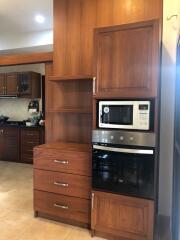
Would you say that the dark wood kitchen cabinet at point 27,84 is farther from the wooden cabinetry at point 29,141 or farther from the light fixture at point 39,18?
→ the light fixture at point 39,18

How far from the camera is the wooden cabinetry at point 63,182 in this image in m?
2.31

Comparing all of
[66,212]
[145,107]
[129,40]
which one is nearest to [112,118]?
[145,107]

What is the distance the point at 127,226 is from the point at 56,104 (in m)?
1.71

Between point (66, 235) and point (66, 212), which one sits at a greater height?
point (66, 212)

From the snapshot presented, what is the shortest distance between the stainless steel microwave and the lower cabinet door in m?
0.67

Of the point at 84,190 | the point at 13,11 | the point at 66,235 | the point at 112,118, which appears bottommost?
the point at 66,235

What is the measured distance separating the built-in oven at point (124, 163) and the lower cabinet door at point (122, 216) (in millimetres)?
74

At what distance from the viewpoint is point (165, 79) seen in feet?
8.14

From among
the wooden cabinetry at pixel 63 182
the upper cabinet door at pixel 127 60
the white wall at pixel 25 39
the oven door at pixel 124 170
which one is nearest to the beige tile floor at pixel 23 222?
the wooden cabinetry at pixel 63 182

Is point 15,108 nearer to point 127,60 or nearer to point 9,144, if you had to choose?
point 9,144

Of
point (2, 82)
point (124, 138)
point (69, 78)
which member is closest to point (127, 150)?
point (124, 138)

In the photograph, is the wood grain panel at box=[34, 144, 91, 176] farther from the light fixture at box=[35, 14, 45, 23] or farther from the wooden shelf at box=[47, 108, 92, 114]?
the light fixture at box=[35, 14, 45, 23]

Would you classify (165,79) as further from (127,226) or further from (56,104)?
(127,226)

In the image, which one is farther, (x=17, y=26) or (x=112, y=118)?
(x=17, y=26)
